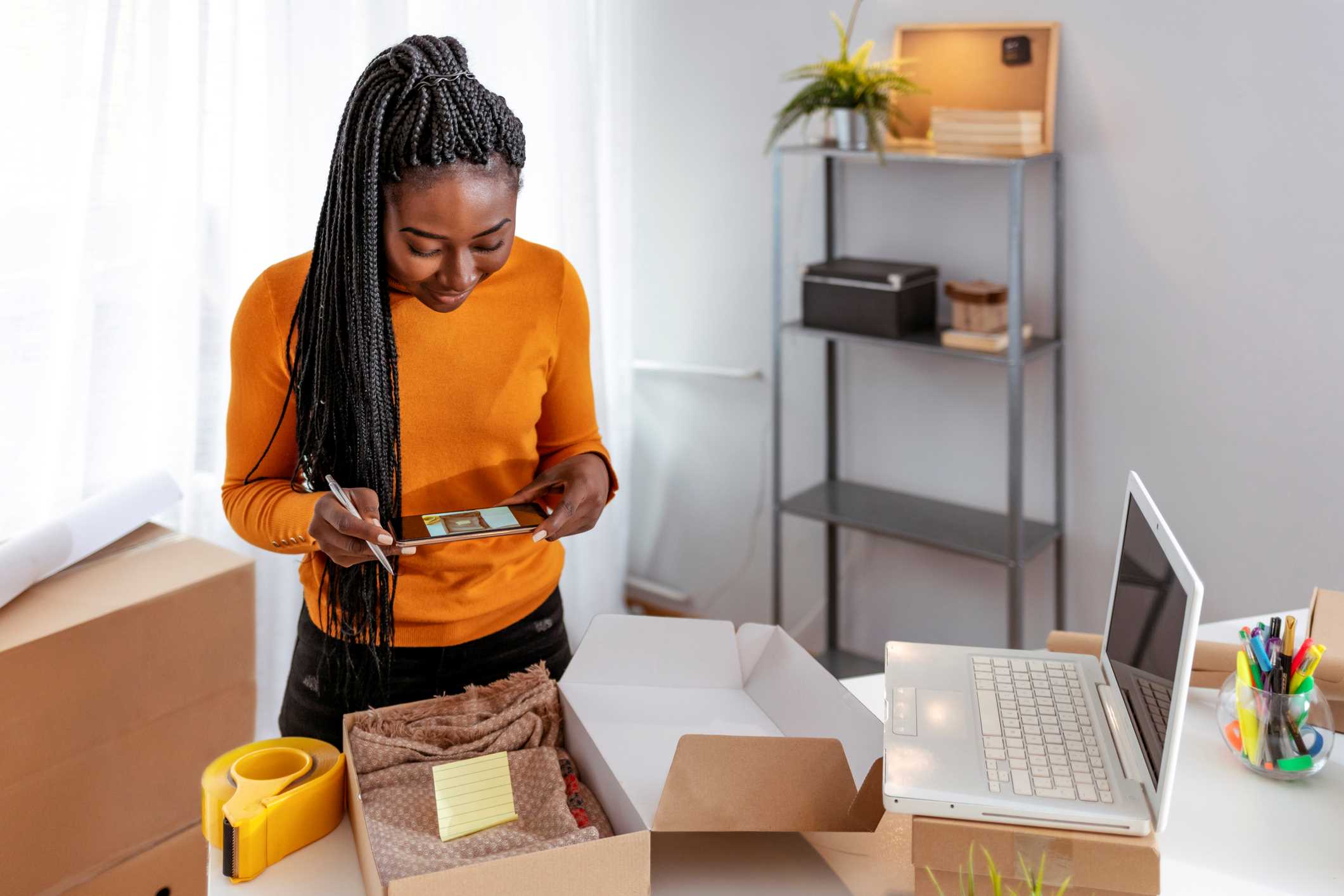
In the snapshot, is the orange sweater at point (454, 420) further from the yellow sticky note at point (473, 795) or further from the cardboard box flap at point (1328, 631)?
the cardboard box flap at point (1328, 631)

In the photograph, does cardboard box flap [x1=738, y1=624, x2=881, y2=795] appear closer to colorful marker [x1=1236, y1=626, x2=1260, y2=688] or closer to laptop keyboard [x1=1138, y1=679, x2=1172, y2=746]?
laptop keyboard [x1=1138, y1=679, x2=1172, y2=746]

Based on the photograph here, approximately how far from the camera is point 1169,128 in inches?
93.7

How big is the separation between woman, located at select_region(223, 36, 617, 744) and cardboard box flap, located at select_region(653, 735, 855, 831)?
0.40m

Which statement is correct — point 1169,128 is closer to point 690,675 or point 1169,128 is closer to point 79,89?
point 690,675

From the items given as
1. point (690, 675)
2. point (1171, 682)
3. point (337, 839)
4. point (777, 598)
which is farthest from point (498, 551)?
point (777, 598)

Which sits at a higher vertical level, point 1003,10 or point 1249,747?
point 1003,10

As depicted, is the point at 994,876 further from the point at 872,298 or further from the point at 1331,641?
the point at 872,298

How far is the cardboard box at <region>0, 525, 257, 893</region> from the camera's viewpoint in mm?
1578

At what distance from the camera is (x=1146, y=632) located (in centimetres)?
110

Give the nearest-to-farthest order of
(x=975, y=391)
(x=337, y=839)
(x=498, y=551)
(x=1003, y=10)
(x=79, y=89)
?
1. (x=337, y=839)
2. (x=498, y=551)
3. (x=79, y=89)
4. (x=1003, y=10)
5. (x=975, y=391)

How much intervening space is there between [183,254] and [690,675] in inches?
53.2

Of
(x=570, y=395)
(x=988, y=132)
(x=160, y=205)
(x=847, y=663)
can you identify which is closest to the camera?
(x=570, y=395)

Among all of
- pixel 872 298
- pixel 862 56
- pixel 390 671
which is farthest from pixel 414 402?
pixel 862 56

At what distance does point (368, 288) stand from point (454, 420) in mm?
204
